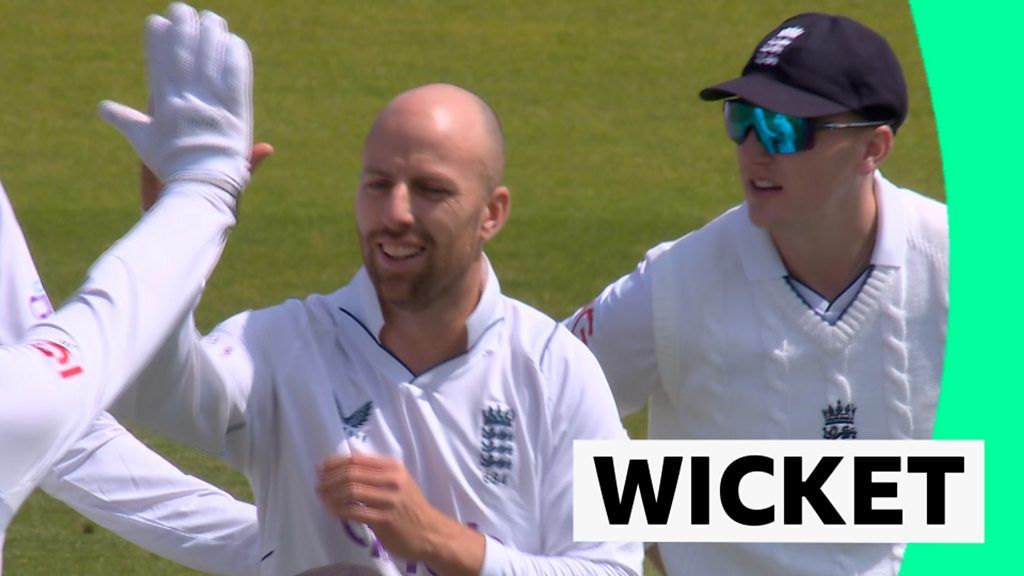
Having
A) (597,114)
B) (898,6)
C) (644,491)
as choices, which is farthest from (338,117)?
(644,491)

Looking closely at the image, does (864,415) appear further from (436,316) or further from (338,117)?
(338,117)

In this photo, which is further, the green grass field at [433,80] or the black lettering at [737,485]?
the green grass field at [433,80]

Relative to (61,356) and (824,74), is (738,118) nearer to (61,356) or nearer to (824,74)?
(824,74)

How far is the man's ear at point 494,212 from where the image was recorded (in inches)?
145

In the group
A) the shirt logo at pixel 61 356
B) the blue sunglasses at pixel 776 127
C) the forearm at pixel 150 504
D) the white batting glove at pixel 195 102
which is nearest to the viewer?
the shirt logo at pixel 61 356

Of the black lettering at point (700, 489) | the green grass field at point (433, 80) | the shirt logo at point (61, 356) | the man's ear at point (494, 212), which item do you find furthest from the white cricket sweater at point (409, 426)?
the green grass field at point (433, 80)

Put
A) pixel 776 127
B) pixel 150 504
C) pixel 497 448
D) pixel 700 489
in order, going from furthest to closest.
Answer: pixel 700 489 → pixel 776 127 → pixel 150 504 → pixel 497 448

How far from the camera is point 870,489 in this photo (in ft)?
14.9

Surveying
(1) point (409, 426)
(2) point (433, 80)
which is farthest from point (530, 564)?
(2) point (433, 80)

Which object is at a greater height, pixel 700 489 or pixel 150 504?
pixel 150 504

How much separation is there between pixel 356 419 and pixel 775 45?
4.83ft

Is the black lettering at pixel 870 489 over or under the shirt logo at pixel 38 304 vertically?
under

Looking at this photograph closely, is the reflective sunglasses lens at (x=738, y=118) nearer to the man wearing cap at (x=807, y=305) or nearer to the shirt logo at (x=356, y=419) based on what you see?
the man wearing cap at (x=807, y=305)

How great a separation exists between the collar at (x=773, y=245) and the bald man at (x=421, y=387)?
35.0 inches
